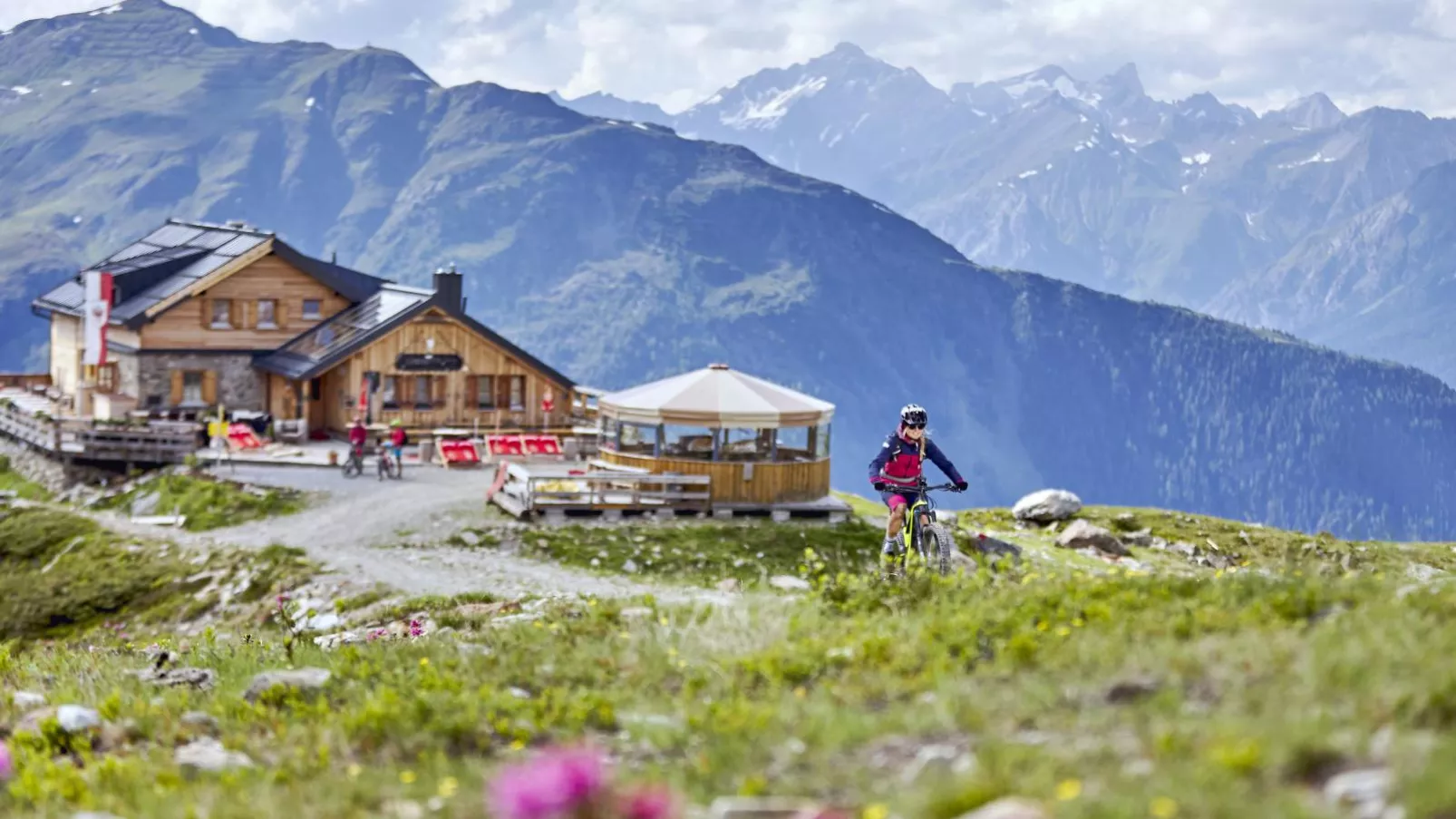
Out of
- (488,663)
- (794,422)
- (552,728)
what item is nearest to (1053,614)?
(552,728)

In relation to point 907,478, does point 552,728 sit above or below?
below

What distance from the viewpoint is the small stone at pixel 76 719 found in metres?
8.87

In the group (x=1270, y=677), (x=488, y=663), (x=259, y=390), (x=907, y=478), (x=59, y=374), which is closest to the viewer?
(x=1270, y=677)

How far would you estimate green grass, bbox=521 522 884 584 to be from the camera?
27359 mm

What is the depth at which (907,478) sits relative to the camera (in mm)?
15828

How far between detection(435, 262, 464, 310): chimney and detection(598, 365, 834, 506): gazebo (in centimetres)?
1727

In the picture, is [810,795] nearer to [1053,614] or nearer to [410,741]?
[410,741]

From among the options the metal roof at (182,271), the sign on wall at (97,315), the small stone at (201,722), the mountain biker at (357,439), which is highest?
the metal roof at (182,271)

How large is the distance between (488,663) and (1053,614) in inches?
146

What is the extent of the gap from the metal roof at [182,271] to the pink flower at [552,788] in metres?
48.5

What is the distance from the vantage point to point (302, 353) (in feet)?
164

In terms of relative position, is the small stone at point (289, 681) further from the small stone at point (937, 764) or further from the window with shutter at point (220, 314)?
the window with shutter at point (220, 314)

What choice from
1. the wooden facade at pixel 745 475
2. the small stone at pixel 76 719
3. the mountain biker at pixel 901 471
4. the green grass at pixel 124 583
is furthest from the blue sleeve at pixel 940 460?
the wooden facade at pixel 745 475

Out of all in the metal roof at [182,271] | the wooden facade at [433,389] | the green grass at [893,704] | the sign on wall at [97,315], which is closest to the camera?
the green grass at [893,704]
